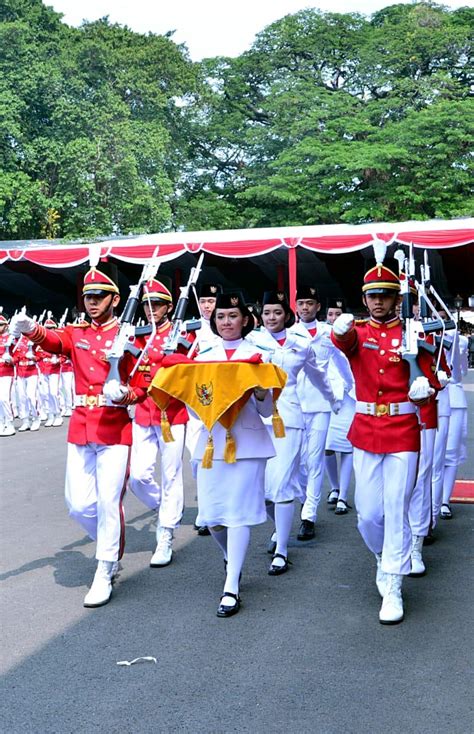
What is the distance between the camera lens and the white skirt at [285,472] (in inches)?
233

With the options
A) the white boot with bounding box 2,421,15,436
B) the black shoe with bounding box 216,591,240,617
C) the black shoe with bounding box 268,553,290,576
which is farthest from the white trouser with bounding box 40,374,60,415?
the black shoe with bounding box 216,591,240,617

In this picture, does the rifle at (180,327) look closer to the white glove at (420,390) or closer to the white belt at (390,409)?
the white belt at (390,409)

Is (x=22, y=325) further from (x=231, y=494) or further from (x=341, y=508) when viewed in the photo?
(x=341, y=508)

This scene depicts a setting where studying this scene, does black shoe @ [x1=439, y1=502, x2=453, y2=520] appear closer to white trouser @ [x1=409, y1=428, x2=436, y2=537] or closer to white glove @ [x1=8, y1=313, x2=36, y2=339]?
white trouser @ [x1=409, y1=428, x2=436, y2=537]

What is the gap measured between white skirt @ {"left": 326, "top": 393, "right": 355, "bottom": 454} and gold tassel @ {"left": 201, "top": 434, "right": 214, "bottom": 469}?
3.20 metres

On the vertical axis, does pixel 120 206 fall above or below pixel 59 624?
above

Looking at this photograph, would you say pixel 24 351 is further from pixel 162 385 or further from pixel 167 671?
pixel 167 671

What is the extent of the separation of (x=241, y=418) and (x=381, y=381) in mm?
855

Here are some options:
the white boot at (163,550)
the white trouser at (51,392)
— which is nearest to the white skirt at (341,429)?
the white boot at (163,550)

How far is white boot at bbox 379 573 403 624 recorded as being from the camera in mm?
4723

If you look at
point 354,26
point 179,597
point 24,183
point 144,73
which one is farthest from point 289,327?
point 354,26

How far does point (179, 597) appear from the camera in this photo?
524 centimetres

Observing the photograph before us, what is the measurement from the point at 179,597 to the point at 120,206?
24741 millimetres

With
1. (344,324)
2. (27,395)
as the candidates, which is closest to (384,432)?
(344,324)
